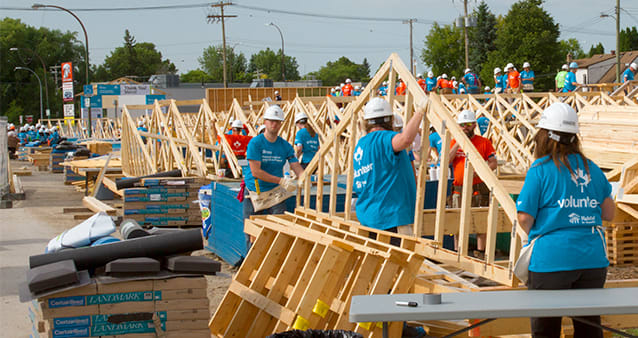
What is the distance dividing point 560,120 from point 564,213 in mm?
533

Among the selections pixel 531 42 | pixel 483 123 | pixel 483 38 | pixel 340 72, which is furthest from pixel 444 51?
pixel 483 123

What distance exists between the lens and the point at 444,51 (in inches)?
3612

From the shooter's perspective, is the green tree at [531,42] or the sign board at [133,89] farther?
the green tree at [531,42]

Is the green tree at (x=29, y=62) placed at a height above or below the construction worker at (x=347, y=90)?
above

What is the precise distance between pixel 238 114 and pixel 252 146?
824 centimetres

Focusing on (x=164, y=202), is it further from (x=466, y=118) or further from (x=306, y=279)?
(x=306, y=279)

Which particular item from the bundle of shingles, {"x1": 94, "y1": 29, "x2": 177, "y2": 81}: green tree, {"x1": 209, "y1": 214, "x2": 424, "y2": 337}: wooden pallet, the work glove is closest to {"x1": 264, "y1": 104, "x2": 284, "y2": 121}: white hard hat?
the work glove

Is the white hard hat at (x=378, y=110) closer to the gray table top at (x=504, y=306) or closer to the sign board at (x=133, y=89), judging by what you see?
the gray table top at (x=504, y=306)

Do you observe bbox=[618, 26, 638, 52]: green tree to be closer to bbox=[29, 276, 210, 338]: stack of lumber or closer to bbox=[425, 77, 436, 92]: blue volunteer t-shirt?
bbox=[425, 77, 436, 92]: blue volunteer t-shirt

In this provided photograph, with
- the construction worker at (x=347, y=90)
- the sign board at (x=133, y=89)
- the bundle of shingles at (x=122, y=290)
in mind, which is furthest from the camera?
the sign board at (x=133, y=89)

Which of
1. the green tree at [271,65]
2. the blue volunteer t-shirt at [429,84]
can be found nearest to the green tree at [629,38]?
the green tree at [271,65]

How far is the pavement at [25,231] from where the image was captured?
7840mm

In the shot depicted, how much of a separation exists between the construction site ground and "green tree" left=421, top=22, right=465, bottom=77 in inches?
2748

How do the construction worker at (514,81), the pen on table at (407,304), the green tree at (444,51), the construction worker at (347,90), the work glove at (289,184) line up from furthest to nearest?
the green tree at (444,51), the construction worker at (347,90), the construction worker at (514,81), the work glove at (289,184), the pen on table at (407,304)
